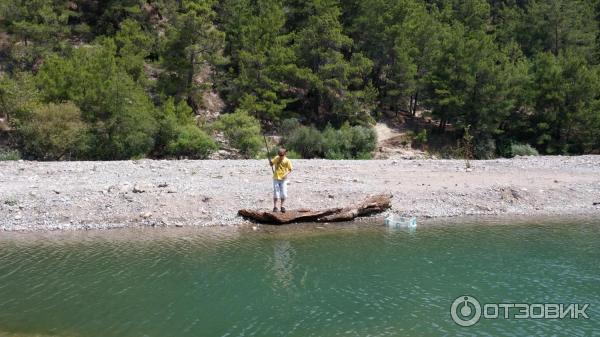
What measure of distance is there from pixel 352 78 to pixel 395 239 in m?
36.3

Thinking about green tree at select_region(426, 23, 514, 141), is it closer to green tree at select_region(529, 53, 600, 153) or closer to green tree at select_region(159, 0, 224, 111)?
green tree at select_region(529, 53, 600, 153)

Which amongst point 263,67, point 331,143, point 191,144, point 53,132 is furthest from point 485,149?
point 53,132

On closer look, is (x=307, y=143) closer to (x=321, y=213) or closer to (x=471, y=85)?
(x=471, y=85)

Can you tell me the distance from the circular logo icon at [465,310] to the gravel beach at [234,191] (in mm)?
9368

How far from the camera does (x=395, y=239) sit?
1783 centimetres

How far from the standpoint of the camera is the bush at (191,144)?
38125mm

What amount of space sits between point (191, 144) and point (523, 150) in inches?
1186

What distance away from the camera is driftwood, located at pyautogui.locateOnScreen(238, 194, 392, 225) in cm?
1959

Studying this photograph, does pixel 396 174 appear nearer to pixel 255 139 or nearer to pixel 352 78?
pixel 255 139

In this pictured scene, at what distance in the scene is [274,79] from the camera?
4953 cm

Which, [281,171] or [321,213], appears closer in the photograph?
[281,171]

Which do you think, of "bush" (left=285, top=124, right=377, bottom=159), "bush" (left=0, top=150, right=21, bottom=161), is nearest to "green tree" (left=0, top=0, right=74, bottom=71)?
"bush" (left=0, top=150, right=21, bottom=161)

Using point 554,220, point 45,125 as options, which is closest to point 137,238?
point 554,220

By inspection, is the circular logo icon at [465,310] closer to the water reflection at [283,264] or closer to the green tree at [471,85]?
the water reflection at [283,264]
